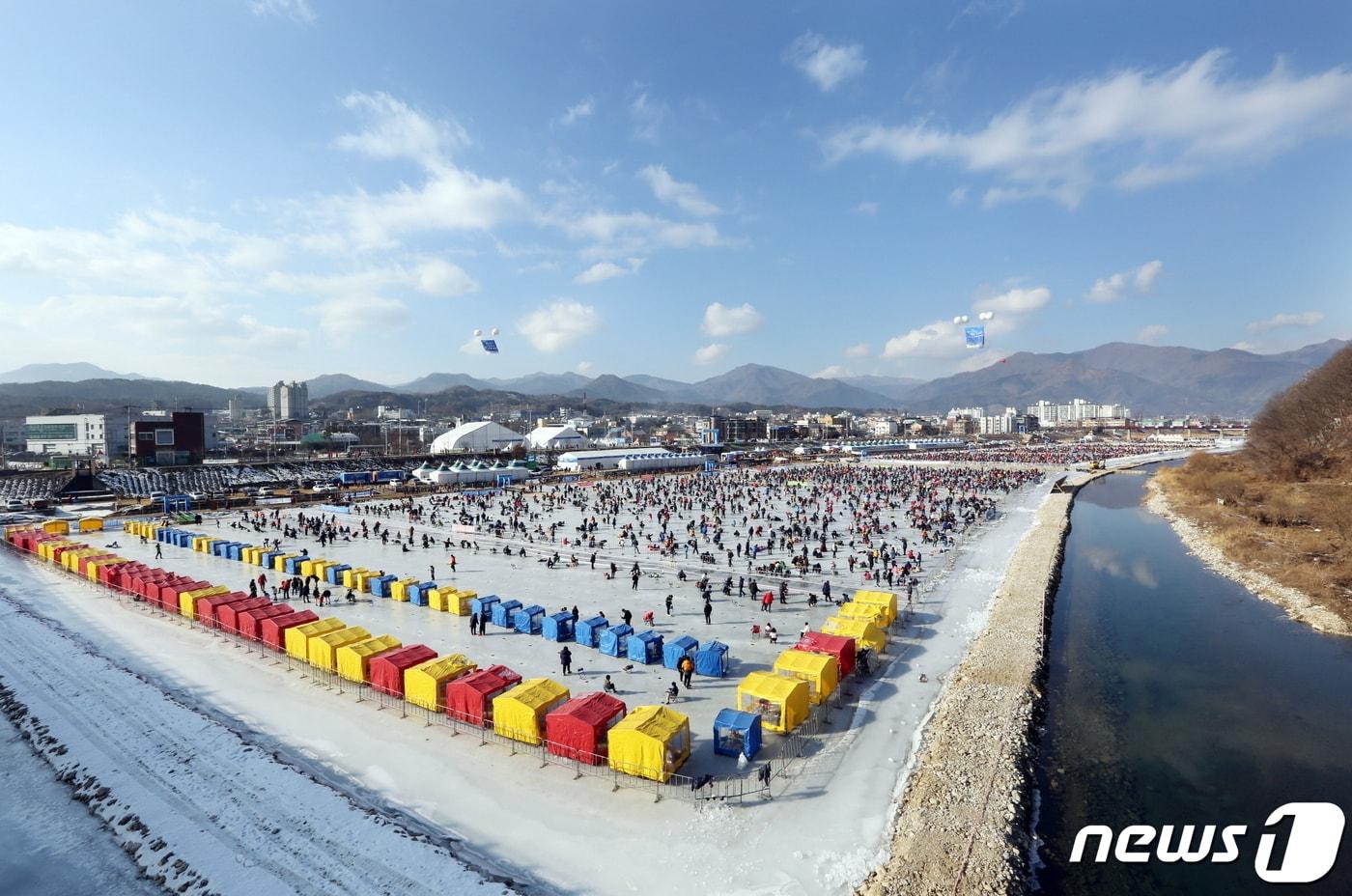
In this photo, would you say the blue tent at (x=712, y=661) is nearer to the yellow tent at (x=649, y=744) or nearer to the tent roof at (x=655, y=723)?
the tent roof at (x=655, y=723)

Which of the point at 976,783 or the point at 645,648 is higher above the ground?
the point at 645,648

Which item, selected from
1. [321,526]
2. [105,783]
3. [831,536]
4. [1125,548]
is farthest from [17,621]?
[1125,548]

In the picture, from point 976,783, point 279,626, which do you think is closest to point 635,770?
point 976,783

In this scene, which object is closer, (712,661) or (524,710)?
(524,710)

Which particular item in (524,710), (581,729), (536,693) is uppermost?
(536,693)

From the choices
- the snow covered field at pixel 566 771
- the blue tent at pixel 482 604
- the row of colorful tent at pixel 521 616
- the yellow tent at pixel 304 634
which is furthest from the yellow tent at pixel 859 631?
the yellow tent at pixel 304 634

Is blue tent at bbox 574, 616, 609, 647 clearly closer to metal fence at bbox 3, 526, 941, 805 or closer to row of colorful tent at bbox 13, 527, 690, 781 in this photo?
row of colorful tent at bbox 13, 527, 690, 781

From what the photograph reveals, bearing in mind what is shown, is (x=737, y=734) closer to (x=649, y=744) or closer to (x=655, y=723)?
(x=655, y=723)

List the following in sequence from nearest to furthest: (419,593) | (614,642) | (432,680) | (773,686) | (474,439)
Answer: (773,686) → (432,680) → (614,642) → (419,593) → (474,439)
